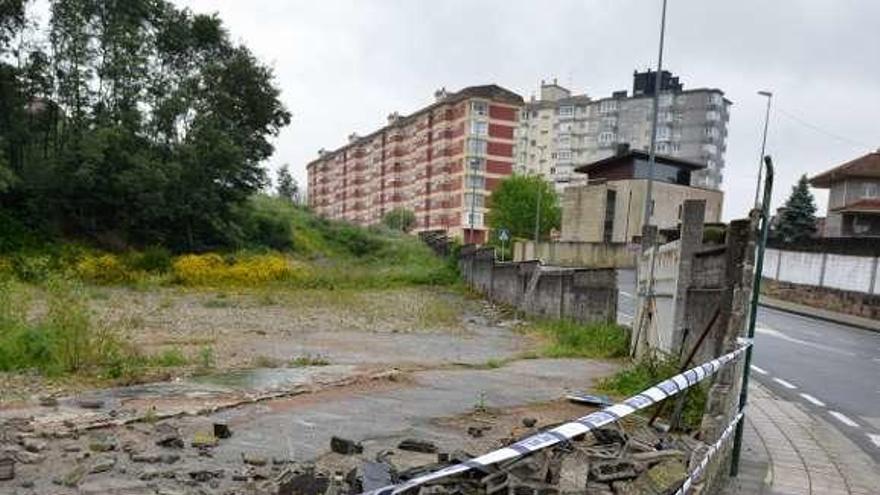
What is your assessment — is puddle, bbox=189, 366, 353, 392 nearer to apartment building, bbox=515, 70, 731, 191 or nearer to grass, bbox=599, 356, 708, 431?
grass, bbox=599, 356, 708, 431

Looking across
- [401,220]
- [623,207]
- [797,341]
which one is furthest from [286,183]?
[797,341]

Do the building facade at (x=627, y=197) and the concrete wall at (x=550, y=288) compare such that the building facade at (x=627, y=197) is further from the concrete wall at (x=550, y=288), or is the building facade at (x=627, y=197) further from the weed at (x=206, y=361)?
the weed at (x=206, y=361)

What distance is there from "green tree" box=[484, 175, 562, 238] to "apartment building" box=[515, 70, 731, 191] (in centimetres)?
2100

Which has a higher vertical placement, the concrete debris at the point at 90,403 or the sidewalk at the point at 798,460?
the sidewalk at the point at 798,460

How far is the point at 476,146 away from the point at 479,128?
215 centimetres

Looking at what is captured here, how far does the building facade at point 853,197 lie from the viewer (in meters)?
42.5

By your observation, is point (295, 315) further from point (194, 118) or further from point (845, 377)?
point (194, 118)

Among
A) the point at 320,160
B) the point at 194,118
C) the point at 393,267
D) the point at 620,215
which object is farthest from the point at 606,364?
the point at 320,160

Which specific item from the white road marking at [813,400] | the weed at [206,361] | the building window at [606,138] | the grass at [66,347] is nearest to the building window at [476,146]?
the building window at [606,138]

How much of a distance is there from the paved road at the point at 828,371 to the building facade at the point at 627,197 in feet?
107

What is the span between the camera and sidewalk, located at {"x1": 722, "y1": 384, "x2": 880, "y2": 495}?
5438 mm

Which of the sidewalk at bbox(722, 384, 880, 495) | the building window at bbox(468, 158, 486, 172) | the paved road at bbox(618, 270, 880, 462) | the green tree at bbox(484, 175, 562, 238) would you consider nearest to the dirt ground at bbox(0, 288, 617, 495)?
the sidewalk at bbox(722, 384, 880, 495)

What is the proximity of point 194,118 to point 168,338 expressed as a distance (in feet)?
89.5

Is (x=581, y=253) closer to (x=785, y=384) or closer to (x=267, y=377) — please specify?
(x=785, y=384)
